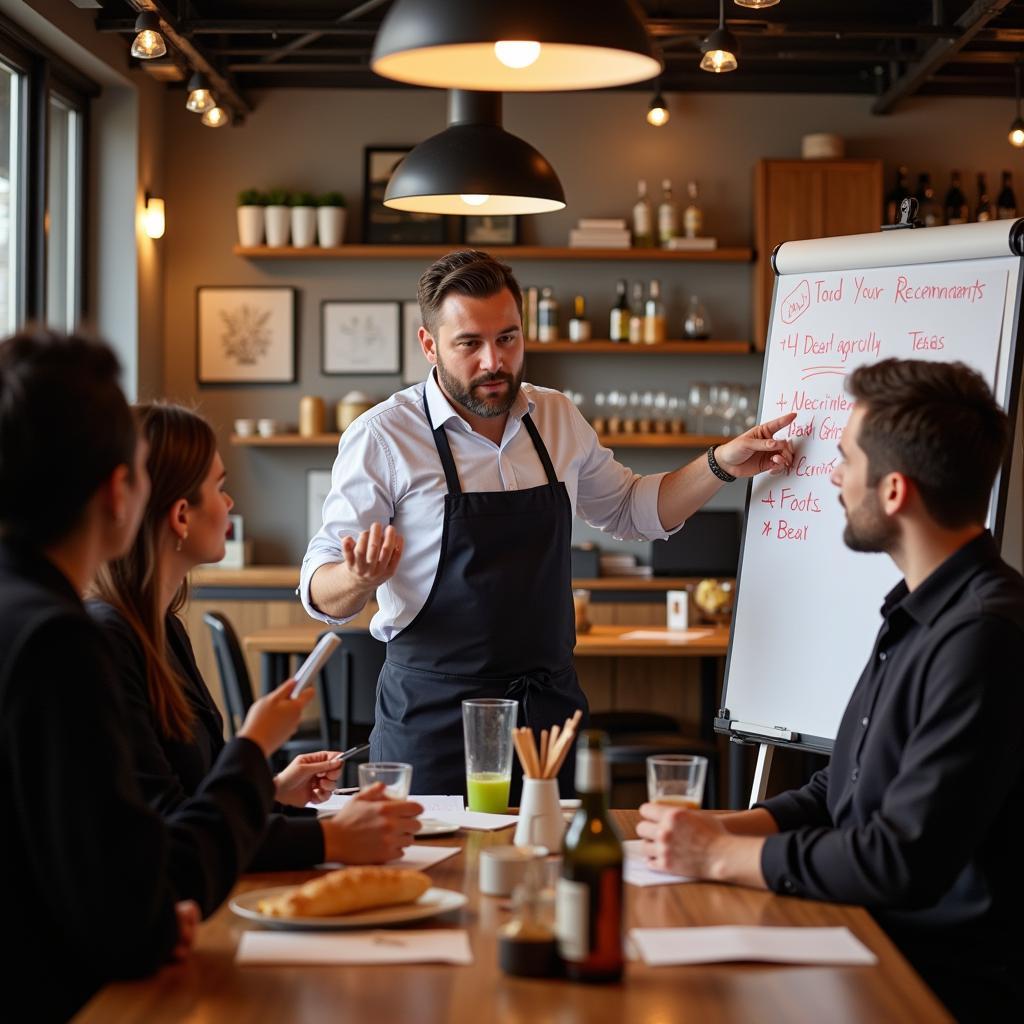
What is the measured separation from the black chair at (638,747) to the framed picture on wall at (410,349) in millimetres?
2224

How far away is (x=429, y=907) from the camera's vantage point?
162 cm

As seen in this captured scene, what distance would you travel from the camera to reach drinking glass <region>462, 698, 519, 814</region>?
77.7 inches

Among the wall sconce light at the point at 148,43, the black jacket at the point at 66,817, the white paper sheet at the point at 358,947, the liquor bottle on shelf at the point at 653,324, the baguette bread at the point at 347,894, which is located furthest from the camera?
the liquor bottle on shelf at the point at 653,324

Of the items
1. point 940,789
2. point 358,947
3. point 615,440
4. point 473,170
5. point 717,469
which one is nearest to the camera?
point 358,947

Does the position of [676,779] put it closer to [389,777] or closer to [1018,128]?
[389,777]

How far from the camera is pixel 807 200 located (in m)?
6.52

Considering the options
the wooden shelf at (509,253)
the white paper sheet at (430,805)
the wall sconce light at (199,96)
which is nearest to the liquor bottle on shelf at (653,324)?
the wooden shelf at (509,253)

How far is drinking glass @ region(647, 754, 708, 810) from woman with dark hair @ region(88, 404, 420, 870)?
0.32 metres

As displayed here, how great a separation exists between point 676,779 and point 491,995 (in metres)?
0.55

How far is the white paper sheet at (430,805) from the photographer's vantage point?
219 centimetres

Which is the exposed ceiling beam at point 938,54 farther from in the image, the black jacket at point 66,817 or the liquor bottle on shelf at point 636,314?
the black jacket at point 66,817

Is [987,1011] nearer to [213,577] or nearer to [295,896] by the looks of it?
[295,896]

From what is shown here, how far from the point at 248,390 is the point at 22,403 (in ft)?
18.0

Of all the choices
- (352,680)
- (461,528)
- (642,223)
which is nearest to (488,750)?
(461,528)
